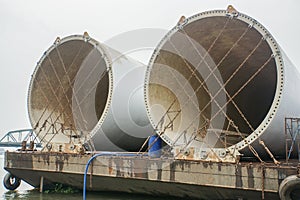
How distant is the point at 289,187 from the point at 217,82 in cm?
492

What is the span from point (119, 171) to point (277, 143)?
3712mm

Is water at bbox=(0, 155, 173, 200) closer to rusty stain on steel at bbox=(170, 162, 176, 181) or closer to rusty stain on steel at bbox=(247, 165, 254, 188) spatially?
rusty stain on steel at bbox=(170, 162, 176, 181)

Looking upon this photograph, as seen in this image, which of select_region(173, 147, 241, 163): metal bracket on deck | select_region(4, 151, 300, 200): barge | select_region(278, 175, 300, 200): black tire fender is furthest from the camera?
select_region(173, 147, 241, 163): metal bracket on deck

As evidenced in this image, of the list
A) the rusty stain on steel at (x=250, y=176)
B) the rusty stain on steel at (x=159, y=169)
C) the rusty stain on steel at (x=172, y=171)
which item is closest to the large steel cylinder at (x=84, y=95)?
the rusty stain on steel at (x=159, y=169)

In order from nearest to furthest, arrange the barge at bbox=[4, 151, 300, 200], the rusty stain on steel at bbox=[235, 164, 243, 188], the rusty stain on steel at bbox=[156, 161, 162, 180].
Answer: the barge at bbox=[4, 151, 300, 200] → the rusty stain on steel at bbox=[235, 164, 243, 188] → the rusty stain on steel at bbox=[156, 161, 162, 180]

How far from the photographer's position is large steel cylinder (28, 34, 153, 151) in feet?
35.7

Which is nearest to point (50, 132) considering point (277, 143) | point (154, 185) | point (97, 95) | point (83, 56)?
point (97, 95)

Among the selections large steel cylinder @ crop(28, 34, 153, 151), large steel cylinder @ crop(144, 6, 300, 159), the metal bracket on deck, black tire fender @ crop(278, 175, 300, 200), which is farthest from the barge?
large steel cylinder @ crop(28, 34, 153, 151)

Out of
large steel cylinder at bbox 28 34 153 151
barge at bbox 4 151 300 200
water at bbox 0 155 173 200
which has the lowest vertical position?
water at bbox 0 155 173 200

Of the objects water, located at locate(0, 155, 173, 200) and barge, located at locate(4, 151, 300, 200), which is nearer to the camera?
barge, located at locate(4, 151, 300, 200)

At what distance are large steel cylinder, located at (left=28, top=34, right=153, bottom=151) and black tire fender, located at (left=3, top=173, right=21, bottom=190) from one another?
1.46m

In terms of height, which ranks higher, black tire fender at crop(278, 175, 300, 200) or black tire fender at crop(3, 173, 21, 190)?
black tire fender at crop(278, 175, 300, 200)

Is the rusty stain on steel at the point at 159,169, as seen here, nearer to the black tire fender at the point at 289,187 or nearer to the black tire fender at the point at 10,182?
the black tire fender at the point at 289,187

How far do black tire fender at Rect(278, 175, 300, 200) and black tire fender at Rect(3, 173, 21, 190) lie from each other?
8.26 metres
